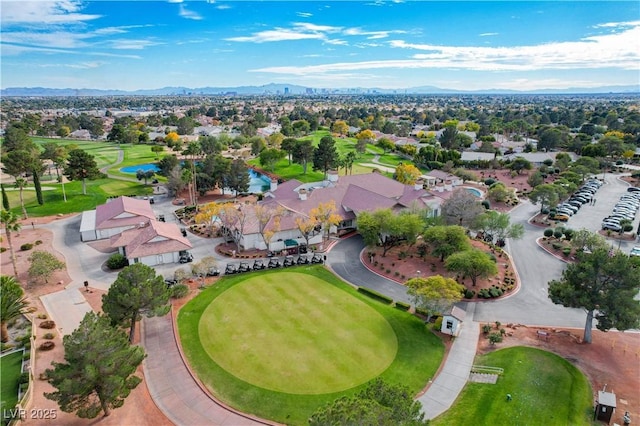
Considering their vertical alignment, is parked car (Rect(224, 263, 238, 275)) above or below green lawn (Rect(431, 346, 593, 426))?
above

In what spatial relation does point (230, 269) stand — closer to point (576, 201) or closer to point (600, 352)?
point (600, 352)

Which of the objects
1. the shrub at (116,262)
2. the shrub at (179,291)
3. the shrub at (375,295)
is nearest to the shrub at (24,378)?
the shrub at (179,291)

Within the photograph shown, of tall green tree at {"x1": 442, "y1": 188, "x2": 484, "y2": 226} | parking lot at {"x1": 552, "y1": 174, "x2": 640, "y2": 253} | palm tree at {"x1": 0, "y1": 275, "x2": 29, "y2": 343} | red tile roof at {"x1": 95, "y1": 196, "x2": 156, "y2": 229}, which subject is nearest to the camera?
palm tree at {"x1": 0, "y1": 275, "x2": 29, "y2": 343}

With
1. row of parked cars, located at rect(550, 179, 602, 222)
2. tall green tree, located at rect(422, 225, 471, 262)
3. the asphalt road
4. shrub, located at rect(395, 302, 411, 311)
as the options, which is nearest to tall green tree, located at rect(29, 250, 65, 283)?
the asphalt road

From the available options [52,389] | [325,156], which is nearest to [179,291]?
[52,389]

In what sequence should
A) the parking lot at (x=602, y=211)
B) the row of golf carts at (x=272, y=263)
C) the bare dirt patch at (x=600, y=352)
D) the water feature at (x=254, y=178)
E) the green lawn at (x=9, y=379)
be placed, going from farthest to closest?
1. the water feature at (x=254, y=178)
2. the parking lot at (x=602, y=211)
3. the row of golf carts at (x=272, y=263)
4. the bare dirt patch at (x=600, y=352)
5. the green lawn at (x=9, y=379)

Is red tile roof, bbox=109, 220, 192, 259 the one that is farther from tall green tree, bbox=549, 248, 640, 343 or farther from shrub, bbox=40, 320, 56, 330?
tall green tree, bbox=549, 248, 640, 343

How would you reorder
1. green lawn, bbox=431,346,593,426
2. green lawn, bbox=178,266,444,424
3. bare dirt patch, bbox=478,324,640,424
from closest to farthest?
1. green lawn, bbox=431,346,593,426
2. bare dirt patch, bbox=478,324,640,424
3. green lawn, bbox=178,266,444,424

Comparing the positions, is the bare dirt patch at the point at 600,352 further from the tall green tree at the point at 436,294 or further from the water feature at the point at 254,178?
the water feature at the point at 254,178

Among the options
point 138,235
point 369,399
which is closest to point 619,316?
point 369,399
